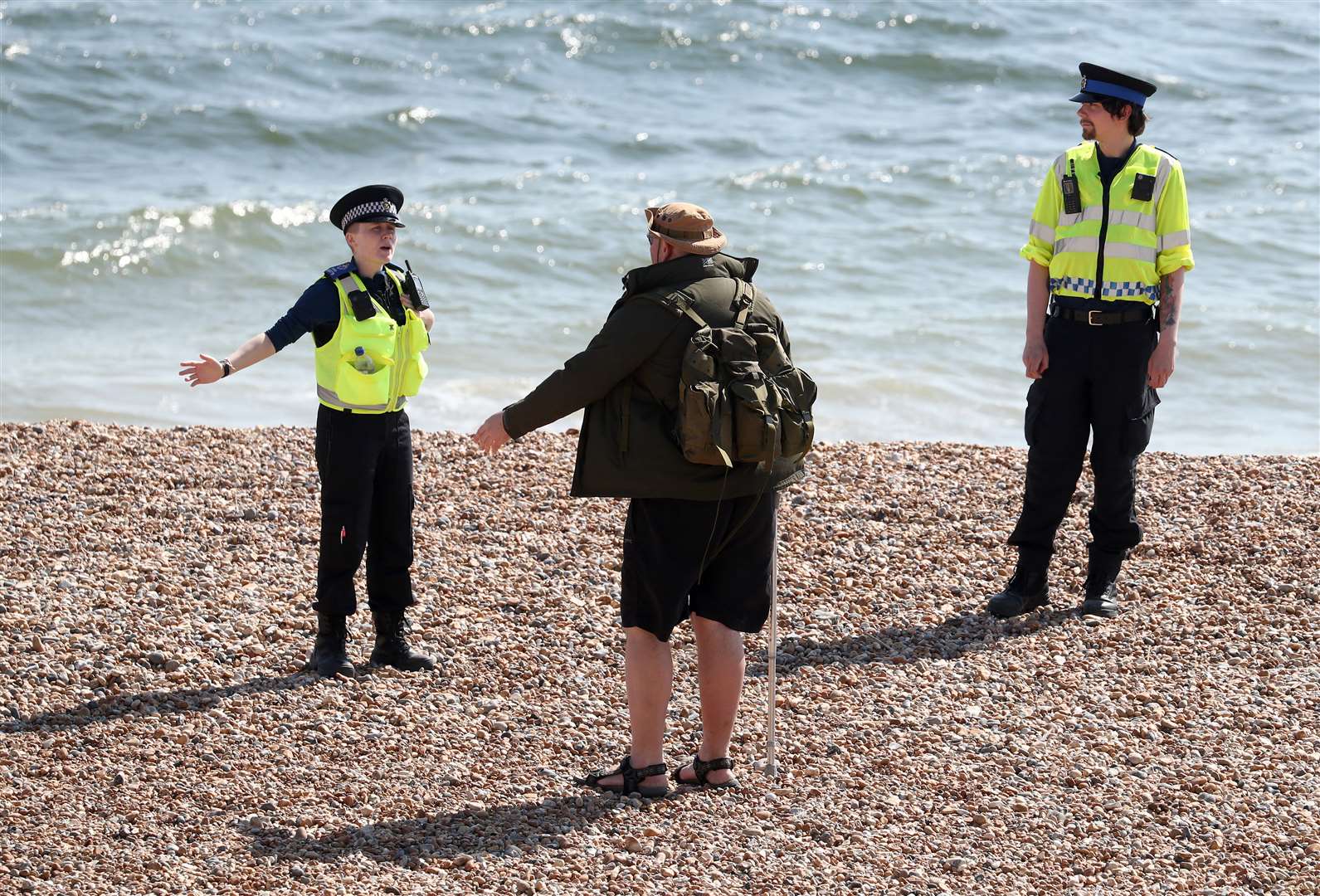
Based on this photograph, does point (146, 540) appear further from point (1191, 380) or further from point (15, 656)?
point (1191, 380)

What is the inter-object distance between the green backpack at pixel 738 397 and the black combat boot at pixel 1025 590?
223 centimetres

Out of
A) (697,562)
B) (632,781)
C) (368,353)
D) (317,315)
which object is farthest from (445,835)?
(317,315)

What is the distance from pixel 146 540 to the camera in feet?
23.1

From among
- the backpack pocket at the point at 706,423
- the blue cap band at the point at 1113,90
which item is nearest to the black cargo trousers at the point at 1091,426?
the blue cap band at the point at 1113,90

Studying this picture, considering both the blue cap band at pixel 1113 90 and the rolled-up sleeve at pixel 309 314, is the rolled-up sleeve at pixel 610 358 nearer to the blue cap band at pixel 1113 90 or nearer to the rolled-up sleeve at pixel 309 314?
the rolled-up sleeve at pixel 309 314

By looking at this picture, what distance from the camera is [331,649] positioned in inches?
228

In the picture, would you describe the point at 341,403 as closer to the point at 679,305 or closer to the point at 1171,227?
the point at 679,305

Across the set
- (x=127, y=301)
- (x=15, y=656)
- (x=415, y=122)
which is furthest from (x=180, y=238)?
(x=15, y=656)

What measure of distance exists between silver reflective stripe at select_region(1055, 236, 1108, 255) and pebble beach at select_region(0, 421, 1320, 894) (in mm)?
1488

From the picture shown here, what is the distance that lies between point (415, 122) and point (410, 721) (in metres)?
16.0

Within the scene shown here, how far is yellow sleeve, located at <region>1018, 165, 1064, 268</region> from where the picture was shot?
623 centimetres

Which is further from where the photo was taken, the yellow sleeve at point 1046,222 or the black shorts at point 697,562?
the yellow sleeve at point 1046,222

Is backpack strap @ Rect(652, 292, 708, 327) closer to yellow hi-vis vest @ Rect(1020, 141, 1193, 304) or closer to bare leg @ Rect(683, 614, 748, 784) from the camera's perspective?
bare leg @ Rect(683, 614, 748, 784)

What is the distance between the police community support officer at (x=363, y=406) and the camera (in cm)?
546
